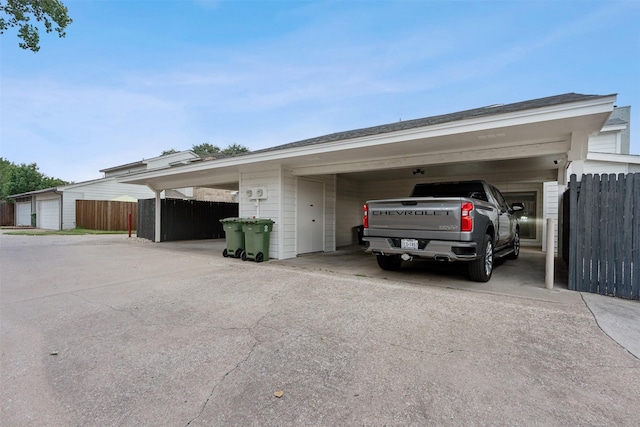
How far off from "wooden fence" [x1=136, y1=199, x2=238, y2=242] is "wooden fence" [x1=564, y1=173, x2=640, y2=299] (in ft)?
48.1

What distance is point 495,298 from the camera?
4309mm

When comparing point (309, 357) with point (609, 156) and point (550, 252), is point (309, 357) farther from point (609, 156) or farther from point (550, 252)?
point (609, 156)

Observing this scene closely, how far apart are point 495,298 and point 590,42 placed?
950 cm

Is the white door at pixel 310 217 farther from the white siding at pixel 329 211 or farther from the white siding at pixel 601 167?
the white siding at pixel 601 167

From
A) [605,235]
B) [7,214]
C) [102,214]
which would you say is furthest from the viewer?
[7,214]

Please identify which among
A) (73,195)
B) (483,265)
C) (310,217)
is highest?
(73,195)

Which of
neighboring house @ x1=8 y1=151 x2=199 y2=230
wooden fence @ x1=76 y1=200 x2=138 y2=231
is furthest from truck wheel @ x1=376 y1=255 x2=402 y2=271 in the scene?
wooden fence @ x1=76 y1=200 x2=138 y2=231

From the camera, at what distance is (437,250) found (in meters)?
4.73

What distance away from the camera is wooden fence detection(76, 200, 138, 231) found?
19766 mm

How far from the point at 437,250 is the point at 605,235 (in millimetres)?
2545

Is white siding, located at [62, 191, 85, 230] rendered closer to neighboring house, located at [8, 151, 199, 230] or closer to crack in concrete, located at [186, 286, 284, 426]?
neighboring house, located at [8, 151, 199, 230]

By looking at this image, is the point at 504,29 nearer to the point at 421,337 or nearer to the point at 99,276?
the point at 421,337

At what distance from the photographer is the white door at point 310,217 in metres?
8.86

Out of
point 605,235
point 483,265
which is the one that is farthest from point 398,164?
point 605,235
